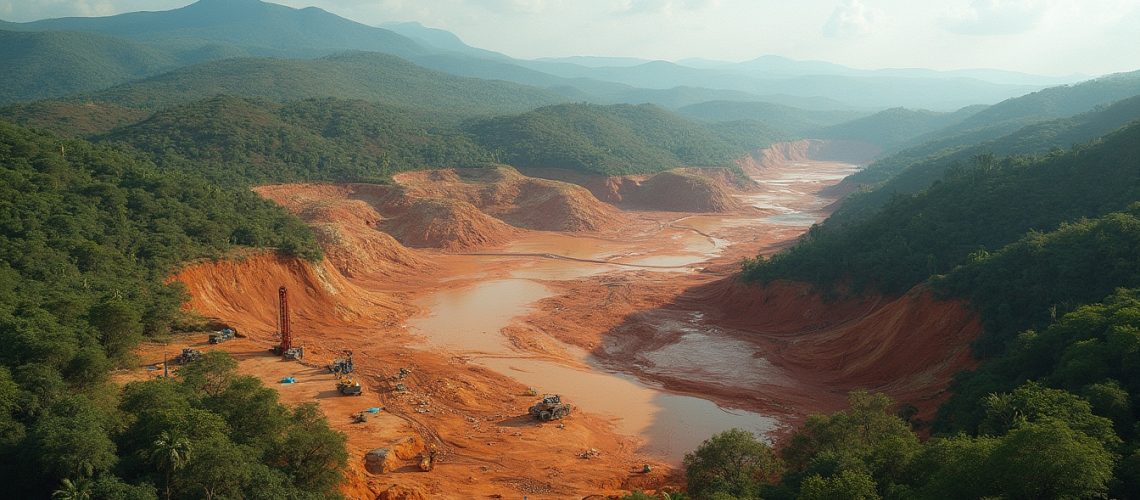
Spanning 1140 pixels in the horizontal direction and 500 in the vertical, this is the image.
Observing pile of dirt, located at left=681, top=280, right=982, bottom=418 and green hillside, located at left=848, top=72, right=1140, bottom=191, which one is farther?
green hillside, located at left=848, top=72, right=1140, bottom=191

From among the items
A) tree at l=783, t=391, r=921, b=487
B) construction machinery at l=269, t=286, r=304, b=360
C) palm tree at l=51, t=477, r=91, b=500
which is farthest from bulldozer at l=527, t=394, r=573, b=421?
palm tree at l=51, t=477, r=91, b=500

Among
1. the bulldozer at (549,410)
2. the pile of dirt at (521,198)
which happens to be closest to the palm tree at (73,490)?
the bulldozer at (549,410)

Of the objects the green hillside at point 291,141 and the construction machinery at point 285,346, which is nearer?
the construction machinery at point 285,346

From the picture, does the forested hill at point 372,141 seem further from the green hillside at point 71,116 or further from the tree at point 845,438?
the tree at point 845,438

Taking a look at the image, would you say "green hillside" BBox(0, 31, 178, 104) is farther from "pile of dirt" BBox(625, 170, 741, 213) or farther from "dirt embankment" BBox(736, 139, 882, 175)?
"dirt embankment" BBox(736, 139, 882, 175)

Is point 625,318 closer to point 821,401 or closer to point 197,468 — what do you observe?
point 821,401

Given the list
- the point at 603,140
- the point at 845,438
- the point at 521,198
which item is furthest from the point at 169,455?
the point at 603,140

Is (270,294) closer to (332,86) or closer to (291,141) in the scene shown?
(291,141)
